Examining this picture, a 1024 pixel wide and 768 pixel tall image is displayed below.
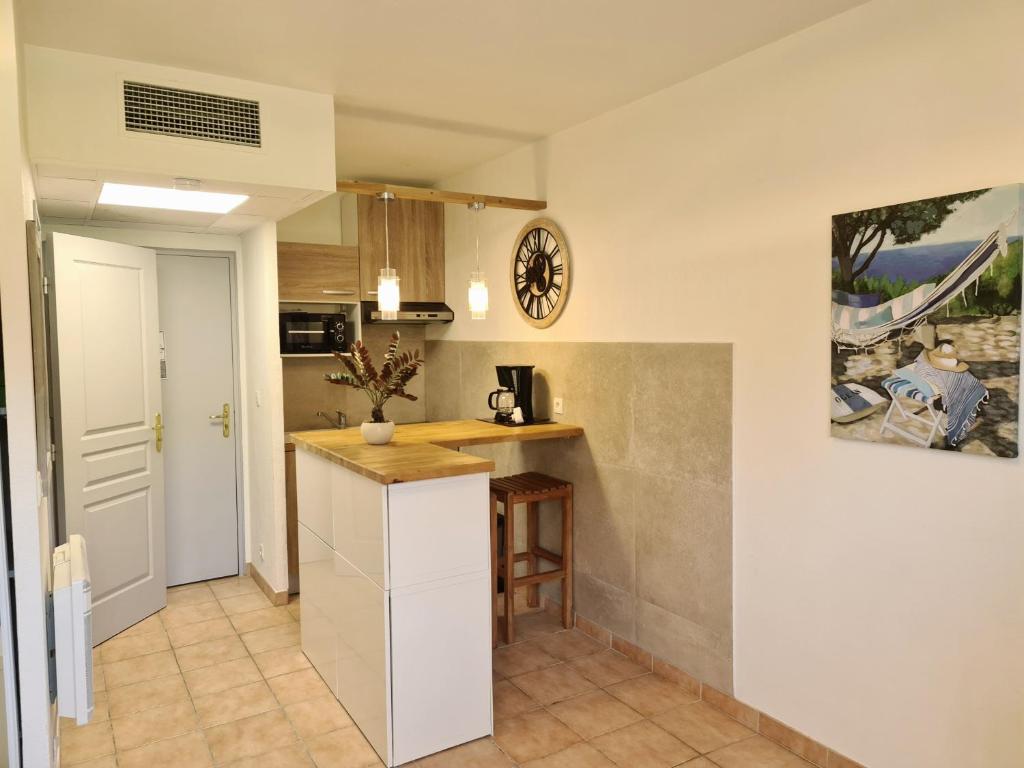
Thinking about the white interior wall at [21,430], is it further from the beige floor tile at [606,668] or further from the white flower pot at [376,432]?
the beige floor tile at [606,668]

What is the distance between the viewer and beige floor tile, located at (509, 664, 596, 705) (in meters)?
3.20

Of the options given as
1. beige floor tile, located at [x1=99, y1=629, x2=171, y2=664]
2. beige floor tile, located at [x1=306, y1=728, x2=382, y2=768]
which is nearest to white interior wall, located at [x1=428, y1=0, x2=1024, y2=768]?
beige floor tile, located at [x1=306, y1=728, x2=382, y2=768]

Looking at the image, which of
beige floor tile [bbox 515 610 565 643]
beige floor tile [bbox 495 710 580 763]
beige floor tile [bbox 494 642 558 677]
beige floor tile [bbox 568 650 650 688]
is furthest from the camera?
beige floor tile [bbox 515 610 565 643]

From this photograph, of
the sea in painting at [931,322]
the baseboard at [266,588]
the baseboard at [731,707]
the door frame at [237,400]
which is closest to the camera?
the sea in painting at [931,322]

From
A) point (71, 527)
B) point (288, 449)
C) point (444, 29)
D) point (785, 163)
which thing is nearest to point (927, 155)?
point (785, 163)

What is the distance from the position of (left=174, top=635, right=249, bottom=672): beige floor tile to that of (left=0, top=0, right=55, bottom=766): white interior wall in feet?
5.63

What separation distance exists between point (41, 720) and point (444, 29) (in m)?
2.44

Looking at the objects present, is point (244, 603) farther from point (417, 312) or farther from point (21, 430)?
point (21, 430)

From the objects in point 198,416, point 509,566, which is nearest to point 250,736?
point 509,566

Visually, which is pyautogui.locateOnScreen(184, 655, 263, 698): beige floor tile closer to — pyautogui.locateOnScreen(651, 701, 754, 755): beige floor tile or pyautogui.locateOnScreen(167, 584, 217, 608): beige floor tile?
pyautogui.locateOnScreen(167, 584, 217, 608): beige floor tile

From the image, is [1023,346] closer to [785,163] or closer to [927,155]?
[927,155]

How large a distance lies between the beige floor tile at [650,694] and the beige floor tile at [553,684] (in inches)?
5.6

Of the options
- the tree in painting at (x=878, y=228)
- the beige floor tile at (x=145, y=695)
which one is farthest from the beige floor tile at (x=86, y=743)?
the tree in painting at (x=878, y=228)

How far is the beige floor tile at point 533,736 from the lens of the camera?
108 inches
